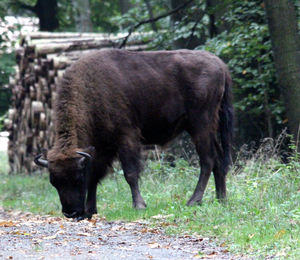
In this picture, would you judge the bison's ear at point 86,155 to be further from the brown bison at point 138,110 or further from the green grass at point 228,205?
the green grass at point 228,205

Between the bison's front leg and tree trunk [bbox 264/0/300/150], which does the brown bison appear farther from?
tree trunk [bbox 264/0/300/150]

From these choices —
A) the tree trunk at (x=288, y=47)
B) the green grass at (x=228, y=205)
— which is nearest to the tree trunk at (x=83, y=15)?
the green grass at (x=228, y=205)

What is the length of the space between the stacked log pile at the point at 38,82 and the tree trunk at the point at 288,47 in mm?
4694

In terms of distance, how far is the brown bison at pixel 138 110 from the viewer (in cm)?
875

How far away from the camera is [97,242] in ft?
21.6

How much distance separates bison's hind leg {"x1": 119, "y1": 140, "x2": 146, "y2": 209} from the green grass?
0.21m

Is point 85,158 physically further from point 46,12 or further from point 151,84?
point 46,12

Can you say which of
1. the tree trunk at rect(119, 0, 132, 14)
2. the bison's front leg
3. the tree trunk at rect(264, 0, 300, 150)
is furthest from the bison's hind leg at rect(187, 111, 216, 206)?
the tree trunk at rect(119, 0, 132, 14)

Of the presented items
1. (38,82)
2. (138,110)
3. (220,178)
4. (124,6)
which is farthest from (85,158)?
(124,6)

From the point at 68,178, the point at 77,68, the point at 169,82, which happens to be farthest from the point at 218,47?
the point at 68,178

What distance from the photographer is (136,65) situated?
9375 millimetres

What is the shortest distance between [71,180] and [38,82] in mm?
8257

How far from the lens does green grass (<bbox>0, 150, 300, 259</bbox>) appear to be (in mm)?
6203

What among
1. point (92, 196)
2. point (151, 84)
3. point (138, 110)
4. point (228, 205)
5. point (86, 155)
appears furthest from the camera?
point (151, 84)
